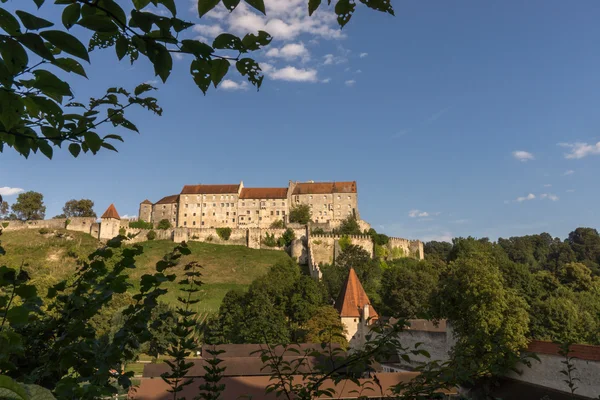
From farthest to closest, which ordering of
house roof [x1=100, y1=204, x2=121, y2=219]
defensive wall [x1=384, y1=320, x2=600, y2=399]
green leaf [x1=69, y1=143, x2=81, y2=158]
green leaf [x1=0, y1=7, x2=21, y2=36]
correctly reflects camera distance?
house roof [x1=100, y1=204, x2=121, y2=219] < defensive wall [x1=384, y1=320, x2=600, y2=399] < green leaf [x1=69, y1=143, x2=81, y2=158] < green leaf [x1=0, y1=7, x2=21, y2=36]

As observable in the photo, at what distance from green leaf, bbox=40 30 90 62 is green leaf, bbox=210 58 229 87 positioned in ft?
2.70

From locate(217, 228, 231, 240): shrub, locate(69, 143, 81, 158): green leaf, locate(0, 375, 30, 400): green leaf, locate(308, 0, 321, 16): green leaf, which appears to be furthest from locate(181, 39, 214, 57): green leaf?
locate(217, 228, 231, 240): shrub

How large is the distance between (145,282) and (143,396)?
21.2m

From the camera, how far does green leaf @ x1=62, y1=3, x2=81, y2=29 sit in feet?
6.97

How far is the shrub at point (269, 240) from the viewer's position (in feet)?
270

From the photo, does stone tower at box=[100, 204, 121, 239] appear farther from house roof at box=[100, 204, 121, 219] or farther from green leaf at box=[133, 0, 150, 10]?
green leaf at box=[133, 0, 150, 10]

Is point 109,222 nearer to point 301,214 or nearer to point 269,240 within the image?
point 269,240

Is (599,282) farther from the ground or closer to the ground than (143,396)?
farther from the ground

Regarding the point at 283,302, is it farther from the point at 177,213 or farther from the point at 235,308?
the point at 177,213

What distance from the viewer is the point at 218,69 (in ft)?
8.72

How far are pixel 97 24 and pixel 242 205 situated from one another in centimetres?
9203

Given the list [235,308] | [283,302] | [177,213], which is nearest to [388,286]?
[283,302]

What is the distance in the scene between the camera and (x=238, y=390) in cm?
2155

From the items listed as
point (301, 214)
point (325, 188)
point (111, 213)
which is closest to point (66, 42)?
point (301, 214)
